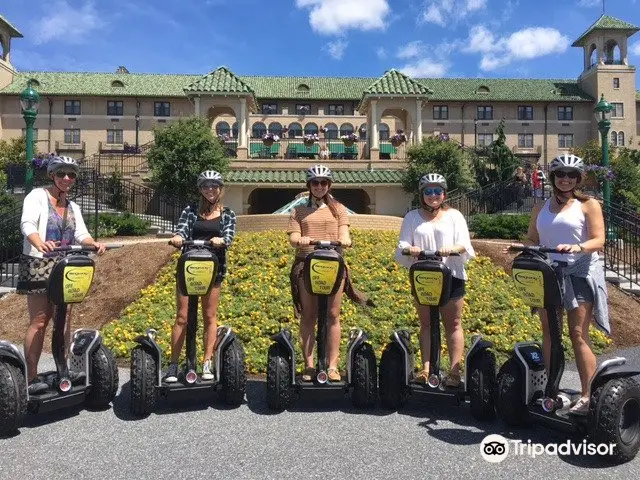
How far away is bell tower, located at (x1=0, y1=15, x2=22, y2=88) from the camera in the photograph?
49906mm

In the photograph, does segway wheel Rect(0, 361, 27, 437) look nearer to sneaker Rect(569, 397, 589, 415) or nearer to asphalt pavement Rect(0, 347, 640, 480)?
asphalt pavement Rect(0, 347, 640, 480)

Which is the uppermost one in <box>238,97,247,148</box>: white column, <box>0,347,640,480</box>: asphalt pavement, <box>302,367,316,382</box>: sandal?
<box>238,97,247,148</box>: white column

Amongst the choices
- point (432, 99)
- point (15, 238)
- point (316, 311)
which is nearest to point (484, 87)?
point (432, 99)

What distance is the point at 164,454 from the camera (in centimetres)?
385

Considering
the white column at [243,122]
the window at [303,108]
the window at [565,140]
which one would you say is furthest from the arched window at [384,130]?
the white column at [243,122]

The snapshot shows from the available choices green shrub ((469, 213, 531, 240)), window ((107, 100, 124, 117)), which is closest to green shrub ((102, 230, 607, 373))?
green shrub ((469, 213, 531, 240))

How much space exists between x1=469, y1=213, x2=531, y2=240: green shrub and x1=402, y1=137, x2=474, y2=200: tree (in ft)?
22.3

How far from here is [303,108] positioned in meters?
51.2

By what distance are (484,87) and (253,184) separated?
3985 cm

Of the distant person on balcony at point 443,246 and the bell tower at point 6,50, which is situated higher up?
the bell tower at point 6,50

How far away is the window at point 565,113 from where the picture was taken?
175 feet

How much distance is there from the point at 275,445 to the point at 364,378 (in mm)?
1094

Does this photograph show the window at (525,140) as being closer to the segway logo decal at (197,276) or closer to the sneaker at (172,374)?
the segway logo decal at (197,276)

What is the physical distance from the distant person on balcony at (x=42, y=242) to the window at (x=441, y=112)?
51.8 m
